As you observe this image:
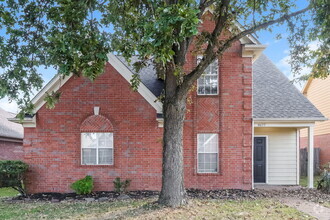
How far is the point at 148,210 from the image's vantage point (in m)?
7.85

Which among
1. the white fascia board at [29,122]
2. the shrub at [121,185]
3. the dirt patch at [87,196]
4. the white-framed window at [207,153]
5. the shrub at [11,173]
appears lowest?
the dirt patch at [87,196]

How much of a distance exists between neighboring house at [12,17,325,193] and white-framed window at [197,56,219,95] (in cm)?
4

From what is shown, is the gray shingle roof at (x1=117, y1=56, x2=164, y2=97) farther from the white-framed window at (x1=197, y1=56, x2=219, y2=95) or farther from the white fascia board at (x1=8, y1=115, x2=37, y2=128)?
the white fascia board at (x1=8, y1=115, x2=37, y2=128)

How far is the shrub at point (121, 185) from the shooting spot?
10.9m

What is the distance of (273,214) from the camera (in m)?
7.80

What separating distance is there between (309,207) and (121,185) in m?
6.37

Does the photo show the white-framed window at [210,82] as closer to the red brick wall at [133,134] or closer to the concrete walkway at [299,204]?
the red brick wall at [133,134]


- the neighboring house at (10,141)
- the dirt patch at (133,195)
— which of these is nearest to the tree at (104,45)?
the dirt patch at (133,195)

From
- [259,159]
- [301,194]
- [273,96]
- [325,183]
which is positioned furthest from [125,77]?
[325,183]

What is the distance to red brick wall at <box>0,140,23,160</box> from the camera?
18019 mm

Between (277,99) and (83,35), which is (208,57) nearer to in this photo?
(83,35)

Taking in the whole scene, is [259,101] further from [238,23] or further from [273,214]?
[273,214]

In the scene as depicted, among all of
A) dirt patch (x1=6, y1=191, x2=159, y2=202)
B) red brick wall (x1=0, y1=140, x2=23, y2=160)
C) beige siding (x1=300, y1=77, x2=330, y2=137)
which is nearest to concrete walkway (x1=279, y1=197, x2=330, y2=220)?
dirt patch (x1=6, y1=191, x2=159, y2=202)

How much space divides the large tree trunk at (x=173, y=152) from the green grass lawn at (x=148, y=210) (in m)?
0.38
